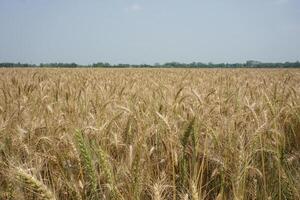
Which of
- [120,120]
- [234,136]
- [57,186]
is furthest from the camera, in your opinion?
[120,120]

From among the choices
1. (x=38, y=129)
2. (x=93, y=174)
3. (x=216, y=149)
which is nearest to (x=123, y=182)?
(x=93, y=174)

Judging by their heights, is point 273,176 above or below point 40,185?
below

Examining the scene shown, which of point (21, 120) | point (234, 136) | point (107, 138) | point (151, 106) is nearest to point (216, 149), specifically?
point (234, 136)

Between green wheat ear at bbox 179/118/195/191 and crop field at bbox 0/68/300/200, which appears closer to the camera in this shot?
crop field at bbox 0/68/300/200

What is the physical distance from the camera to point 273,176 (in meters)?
1.88

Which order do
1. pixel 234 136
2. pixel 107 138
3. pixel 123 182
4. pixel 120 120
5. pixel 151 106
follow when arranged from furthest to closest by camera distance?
pixel 151 106
pixel 120 120
pixel 107 138
pixel 234 136
pixel 123 182

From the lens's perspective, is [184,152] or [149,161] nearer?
[184,152]

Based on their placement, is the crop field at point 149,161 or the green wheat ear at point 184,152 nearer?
the crop field at point 149,161

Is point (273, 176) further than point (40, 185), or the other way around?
point (273, 176)

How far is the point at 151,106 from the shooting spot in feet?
10.5

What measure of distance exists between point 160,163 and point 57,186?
65cm

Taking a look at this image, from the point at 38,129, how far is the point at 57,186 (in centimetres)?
66

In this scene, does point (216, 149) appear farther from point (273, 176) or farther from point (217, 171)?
point (273, 176)

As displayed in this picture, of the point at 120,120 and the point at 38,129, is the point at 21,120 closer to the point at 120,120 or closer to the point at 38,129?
the point at 38,129
